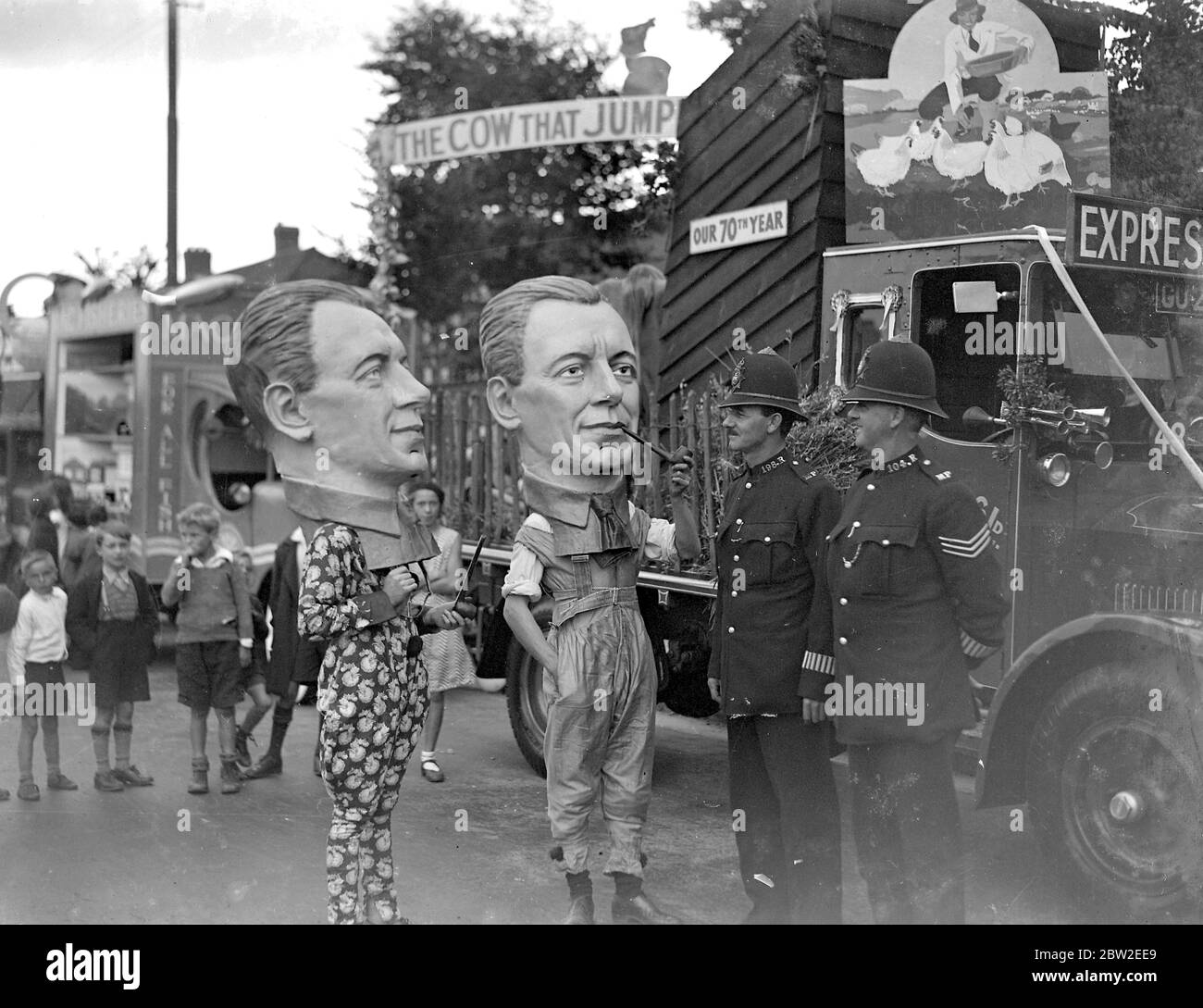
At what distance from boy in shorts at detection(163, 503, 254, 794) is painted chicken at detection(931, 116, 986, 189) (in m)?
3.41

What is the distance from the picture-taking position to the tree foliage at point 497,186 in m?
5.36

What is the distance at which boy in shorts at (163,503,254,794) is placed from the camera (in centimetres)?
561

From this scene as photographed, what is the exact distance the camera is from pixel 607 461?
4109mm

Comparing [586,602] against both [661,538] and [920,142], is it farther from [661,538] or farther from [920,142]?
[920,142]

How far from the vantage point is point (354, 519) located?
3879 mm

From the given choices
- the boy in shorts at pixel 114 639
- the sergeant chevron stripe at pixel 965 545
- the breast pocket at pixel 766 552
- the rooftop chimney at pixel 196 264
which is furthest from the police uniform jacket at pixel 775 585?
the boy in shorts at pixel 114 639

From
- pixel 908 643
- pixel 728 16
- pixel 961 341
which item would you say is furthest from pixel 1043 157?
pixel 908 643

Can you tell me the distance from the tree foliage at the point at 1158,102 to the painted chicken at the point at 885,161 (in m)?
0.76

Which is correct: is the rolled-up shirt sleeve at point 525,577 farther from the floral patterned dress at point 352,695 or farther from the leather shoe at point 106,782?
the leather shoe at point 106,782

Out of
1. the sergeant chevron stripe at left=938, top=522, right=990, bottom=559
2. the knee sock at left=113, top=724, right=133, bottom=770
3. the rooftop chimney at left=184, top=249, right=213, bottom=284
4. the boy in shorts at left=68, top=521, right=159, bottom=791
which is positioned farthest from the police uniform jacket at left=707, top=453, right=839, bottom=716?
the knee sock at left=113, top=724, right=133, bottom=770
